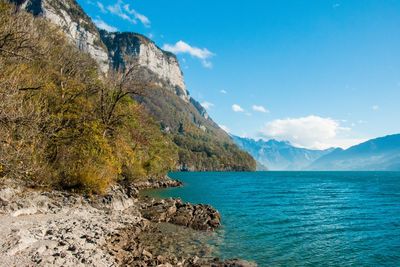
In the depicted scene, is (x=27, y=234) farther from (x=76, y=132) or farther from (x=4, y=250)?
(x=76, y=132)

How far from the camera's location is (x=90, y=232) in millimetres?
26141

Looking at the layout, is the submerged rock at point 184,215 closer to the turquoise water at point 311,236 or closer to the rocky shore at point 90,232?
the rocky shore at point 90,232

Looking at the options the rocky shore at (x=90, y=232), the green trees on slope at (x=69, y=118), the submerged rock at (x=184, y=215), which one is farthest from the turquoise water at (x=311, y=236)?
the green trees on slope at (x=69, y=118)

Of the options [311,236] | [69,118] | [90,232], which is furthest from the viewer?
[69,118]

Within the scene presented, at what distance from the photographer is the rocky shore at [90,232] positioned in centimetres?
2000

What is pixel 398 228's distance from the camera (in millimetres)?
42250

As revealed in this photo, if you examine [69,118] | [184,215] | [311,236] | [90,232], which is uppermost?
[69,118]

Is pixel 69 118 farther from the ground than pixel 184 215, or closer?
farther from the ground

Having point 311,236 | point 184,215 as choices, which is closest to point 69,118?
point 184,215

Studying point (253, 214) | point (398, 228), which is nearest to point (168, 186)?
point (253, 214)

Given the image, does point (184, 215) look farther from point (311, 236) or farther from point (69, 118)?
point (69, 118)

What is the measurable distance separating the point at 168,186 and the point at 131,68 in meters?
64.8

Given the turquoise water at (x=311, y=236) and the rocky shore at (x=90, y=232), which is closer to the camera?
the rocky shore at (x=90, y=232)

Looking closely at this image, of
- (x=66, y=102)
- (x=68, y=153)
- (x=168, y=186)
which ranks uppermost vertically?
(x=66, y=102)
